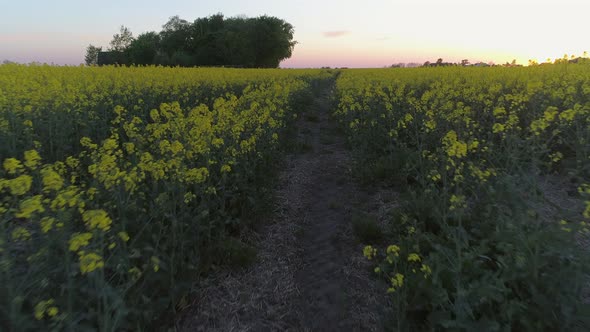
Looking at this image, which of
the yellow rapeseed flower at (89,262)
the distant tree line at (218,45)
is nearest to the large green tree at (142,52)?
the distant tree line at (218,45)

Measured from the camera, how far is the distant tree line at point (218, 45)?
62.3 meters

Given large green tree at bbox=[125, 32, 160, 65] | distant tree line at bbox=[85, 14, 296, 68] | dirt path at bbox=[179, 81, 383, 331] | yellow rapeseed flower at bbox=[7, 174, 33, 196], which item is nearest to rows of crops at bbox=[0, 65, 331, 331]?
yellow rapeseed flower at bbox=[7, 174, 33, 196]

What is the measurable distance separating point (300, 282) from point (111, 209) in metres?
1.91

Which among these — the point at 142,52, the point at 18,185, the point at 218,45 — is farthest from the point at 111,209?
the point at 142,52

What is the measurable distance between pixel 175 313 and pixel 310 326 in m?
1.13

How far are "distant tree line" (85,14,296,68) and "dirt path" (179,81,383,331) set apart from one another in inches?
2260

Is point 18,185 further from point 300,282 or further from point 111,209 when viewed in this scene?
point 300,282

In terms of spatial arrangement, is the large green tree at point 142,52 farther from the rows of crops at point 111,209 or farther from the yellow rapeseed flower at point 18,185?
the yellow rapeseed flower at point 18,185

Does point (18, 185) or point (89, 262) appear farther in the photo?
point (18, 185)

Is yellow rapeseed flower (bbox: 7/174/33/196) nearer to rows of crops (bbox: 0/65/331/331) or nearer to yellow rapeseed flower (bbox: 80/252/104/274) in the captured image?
rows of crops (bbox: 0/65/331/331)

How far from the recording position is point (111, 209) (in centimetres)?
289

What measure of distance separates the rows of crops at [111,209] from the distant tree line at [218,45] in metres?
55.9

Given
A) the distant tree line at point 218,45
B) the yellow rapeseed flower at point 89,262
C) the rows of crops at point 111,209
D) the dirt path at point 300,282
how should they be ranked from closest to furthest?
the yellow rapeseed flower at point 89,262, the rows of crops at point 111,209, the dirt path at point 300,282, the distant tree line at point 218,45

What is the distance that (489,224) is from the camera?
11.2ft
